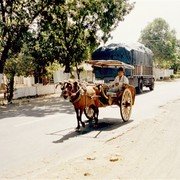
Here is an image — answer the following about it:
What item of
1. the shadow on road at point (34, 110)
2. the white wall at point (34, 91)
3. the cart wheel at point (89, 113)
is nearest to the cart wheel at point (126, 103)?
the cart wheel at point (89, 113)

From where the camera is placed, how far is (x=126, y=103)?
14156 mm

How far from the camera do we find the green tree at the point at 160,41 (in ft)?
270

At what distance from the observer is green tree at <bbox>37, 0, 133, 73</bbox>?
32.4 metres

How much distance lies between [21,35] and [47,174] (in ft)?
66.9

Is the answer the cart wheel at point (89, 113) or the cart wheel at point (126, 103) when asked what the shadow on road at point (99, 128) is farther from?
the cart wheel at point (89, 113)

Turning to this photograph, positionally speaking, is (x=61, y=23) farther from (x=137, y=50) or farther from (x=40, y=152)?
(x=40, y=152)

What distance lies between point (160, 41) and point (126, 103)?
243ft

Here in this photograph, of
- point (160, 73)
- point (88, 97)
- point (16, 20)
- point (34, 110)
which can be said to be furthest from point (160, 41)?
point (88, 97)

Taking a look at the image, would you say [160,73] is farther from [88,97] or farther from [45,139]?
[45,139]

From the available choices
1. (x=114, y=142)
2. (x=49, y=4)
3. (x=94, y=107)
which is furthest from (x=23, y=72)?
(x=114, y=142)

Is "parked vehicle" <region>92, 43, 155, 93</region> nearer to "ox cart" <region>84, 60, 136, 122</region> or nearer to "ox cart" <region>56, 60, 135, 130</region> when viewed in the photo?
"ox cart" <region>56, 60, 135, 130</region>

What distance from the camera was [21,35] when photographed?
26.5 meters

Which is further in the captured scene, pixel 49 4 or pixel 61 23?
pixel 61 23

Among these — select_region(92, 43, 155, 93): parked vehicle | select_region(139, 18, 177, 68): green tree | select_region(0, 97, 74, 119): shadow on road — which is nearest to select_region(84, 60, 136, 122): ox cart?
select_region(0, 97, 74, 119): shadow on road
